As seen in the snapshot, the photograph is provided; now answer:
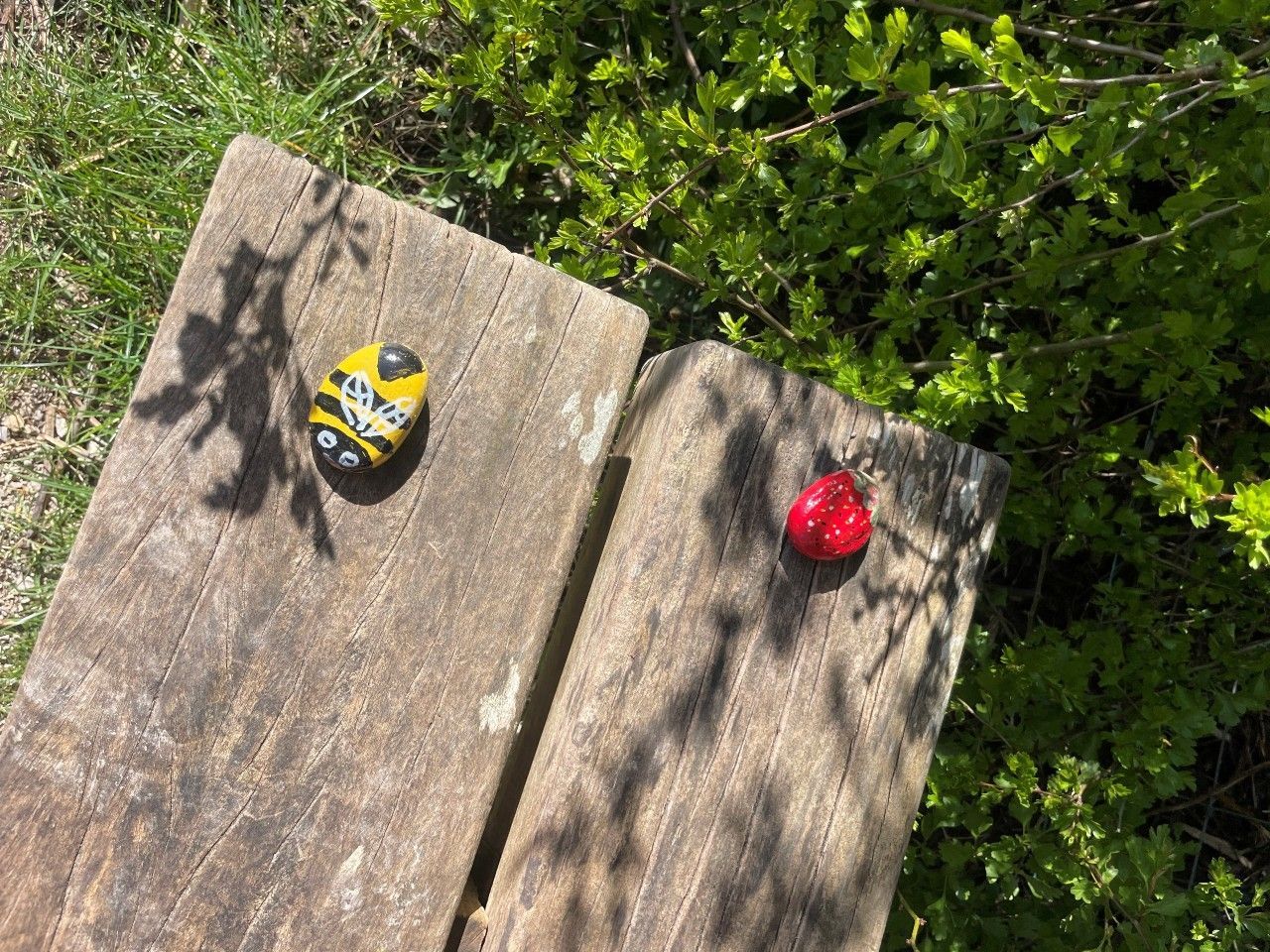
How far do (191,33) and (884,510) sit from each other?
281cm

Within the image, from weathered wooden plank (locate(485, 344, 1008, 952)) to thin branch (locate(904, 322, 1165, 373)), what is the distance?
0.57m

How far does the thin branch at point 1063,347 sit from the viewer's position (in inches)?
96.6

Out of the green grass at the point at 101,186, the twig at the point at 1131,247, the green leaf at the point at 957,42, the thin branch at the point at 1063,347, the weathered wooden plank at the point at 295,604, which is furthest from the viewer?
the green grass at the point at 101,186

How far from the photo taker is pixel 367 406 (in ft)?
5.98

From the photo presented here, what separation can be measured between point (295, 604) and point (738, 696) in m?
0.87

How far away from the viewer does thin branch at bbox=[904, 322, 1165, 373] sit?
245 cm

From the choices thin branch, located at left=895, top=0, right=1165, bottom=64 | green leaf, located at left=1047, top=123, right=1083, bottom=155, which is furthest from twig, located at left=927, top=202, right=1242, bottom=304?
green leaf, located at left=1047, top=123, right=1083, bottom=155

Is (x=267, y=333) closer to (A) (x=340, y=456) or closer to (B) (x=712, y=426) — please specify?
(A) (x=340, y=456)

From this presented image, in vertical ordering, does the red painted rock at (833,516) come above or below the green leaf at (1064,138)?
below

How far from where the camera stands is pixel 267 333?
192cm

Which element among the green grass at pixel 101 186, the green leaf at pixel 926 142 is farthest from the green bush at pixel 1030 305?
the green grass at pixel 101 186

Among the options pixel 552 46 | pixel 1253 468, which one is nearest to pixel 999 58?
pixel 552 46

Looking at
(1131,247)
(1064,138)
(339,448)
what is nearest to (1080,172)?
(1131,247)

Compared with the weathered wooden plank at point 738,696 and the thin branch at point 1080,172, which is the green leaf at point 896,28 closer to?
the thin branch at point 1080,172
